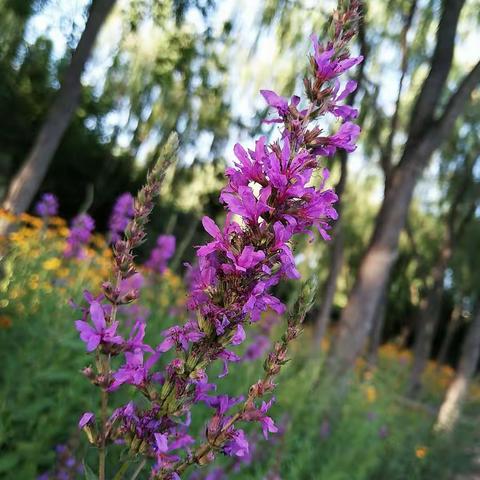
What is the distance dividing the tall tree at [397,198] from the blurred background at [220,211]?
0.06 ft

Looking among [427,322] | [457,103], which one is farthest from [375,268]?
[427,322]

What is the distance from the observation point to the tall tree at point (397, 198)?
6.36m

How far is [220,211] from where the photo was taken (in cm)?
1298

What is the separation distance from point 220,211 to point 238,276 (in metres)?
11.8

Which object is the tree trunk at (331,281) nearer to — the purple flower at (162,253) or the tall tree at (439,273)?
the tall tree at (439,273)

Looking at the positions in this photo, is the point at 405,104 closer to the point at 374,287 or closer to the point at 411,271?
the point at 411,271

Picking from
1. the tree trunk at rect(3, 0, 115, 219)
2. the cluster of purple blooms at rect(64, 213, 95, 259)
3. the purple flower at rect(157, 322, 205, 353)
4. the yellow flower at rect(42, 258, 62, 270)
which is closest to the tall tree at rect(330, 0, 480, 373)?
the cluster of purple blooms at rect(64, 213, 95, 259)

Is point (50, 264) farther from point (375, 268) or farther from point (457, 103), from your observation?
point (457, 103)

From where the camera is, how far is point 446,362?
74.9 feet

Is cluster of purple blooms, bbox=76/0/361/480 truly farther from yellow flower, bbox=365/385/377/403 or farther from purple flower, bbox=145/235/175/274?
yellow flower, bbox=365/385/377/403

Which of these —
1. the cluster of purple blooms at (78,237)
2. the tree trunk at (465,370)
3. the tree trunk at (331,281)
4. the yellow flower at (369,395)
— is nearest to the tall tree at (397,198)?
the yellow flower at (369,395)

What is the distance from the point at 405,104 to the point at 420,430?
8.18 metres

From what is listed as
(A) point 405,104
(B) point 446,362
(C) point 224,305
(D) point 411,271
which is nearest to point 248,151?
(C) point 224,305

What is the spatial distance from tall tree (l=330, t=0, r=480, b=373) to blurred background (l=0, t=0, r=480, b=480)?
18mm
